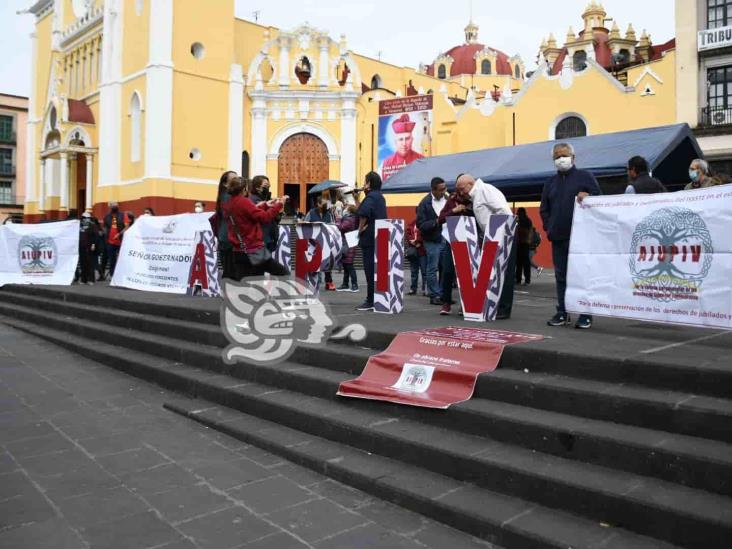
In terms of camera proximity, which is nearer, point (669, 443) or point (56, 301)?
point (669, 443)

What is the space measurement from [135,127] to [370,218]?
982 inches

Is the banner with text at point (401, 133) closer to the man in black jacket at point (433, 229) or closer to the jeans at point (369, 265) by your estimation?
the man in black jacket at point (433, 229)

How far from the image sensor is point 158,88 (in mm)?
28281

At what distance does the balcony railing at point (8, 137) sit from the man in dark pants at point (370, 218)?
196 feet

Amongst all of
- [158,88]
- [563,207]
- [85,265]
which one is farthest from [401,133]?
[563,207]

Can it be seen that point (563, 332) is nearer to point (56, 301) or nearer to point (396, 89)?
point (56, 301)

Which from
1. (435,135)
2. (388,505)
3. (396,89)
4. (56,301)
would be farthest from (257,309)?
(396,89)

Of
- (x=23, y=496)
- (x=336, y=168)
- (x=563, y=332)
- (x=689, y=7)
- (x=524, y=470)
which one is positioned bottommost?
(x=23, y=496)

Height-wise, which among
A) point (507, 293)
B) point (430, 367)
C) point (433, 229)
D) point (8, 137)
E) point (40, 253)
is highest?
point (8, 137)

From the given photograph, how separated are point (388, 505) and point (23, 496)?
2.34 meters

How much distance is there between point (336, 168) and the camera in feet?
103

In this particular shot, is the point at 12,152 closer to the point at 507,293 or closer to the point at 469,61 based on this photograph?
the point at 469,61

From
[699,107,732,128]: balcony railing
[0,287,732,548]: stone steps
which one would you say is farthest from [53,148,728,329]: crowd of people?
[699,107,732,128]: balcony railing

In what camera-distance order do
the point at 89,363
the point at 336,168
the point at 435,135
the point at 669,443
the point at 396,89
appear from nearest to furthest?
the point at 669,443 < the point at 89,363 < the point at 435,135 < the point at 336,168 < the point at 396,89
